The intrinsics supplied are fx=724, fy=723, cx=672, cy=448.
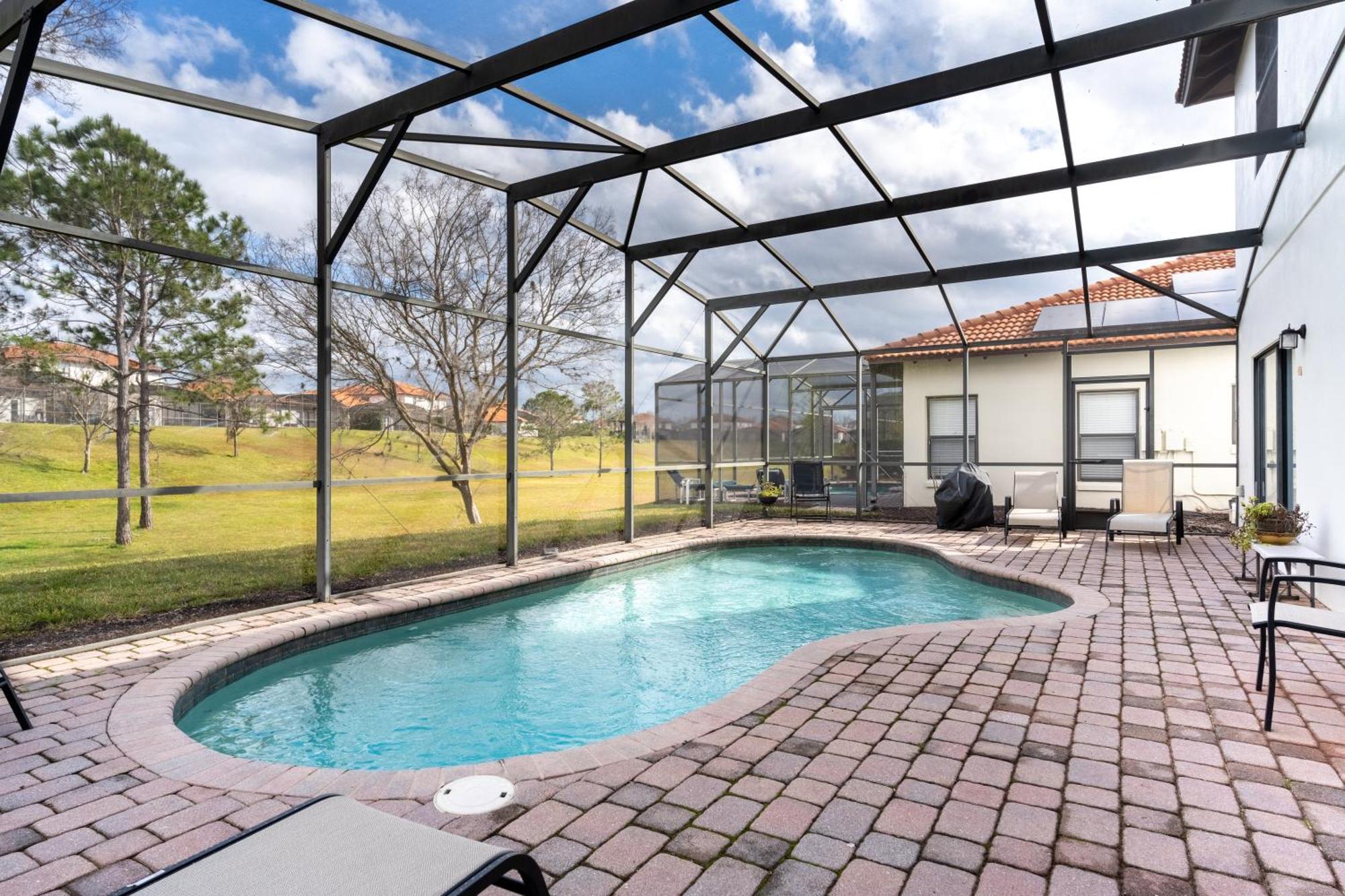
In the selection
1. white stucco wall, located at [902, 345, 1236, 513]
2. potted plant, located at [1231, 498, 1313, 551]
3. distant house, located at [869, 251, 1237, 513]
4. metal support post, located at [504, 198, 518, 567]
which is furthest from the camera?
white stucco wall, located at [902, 345, 1236, 513]

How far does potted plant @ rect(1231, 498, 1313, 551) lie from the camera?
4980mm

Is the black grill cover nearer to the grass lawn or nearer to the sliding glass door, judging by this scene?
the sliding glass door

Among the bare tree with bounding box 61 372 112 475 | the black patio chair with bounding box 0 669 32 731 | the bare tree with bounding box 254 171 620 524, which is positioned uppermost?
the bare tree with bounding box 254 171 620 524

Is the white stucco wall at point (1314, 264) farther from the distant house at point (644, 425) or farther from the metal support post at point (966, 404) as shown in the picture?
the distant house at point (644, 425)

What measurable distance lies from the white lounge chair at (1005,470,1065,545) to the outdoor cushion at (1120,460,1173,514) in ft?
2.45

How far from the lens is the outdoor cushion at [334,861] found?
124cm

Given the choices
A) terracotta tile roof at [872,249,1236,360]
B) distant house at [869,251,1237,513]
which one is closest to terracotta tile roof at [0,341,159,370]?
distant house at [869,251,1237,513]

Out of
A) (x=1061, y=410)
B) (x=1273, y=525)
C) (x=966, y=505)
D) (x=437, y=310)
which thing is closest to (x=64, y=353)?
(x=437, y=310)

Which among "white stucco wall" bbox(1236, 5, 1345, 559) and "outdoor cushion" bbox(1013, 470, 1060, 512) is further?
"outdoor cushion" bbox(1013, 470, 1060, 512)

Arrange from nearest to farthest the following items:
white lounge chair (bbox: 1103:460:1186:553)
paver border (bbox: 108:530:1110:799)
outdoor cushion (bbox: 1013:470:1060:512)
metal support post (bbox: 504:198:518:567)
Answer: paver border (bbox: 108:530:1110:799) < metal support post (bbox: 504:198:518:567) < white lounge chair (bbox: 1103:460:1186:553) < outdoor cushion (bbox: 1013:470:1060:512)

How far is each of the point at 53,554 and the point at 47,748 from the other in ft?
6.18

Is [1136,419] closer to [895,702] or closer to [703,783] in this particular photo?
[895,702]

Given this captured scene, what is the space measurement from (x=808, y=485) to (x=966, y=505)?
236cm

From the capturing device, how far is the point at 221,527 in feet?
16.5
